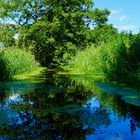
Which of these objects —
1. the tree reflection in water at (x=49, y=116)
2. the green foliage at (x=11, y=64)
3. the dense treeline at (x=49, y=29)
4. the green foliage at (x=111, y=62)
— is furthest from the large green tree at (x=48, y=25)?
the tree reflection in water at (x=49, y=116)

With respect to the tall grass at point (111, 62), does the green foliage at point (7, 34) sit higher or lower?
higher

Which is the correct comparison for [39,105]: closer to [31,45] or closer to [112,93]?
[112,93]

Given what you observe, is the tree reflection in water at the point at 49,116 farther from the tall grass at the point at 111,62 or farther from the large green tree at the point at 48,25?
the large green tree at the point at 48,25

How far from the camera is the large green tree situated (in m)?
52.1

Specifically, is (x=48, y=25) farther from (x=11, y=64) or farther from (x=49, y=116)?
(x=49, y=116)

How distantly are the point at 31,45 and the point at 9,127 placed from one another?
145 feet

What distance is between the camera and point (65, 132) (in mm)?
8797

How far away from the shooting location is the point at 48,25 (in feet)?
169

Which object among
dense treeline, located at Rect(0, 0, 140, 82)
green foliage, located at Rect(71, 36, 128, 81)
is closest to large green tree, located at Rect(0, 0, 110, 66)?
dense treeline, located at Rect(0, 0, 140, 82)

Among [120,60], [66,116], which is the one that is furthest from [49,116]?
[120,60]

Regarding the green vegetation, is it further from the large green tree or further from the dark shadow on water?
the large green tree

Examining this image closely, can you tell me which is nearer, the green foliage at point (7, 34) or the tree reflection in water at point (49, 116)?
the tree reflection in water at point (49, 116)

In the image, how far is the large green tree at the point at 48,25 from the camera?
5212 centimetres

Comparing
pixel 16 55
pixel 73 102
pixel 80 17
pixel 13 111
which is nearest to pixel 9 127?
pixel 13 111
